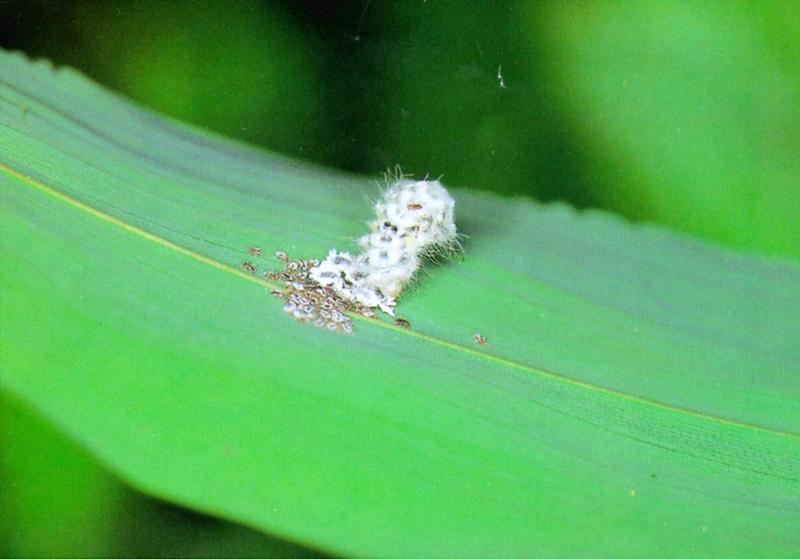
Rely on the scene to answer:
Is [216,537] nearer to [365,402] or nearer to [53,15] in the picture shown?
[365,402]

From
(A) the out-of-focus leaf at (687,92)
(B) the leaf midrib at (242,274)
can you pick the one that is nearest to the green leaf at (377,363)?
(B) the leaf midrib at (242,274)

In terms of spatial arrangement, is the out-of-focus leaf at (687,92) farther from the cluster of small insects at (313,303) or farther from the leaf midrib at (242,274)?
the cluster of small insects at (313,303)

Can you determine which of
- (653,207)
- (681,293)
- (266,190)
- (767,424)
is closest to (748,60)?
(653,207)

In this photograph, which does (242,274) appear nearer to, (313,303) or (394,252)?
(313,303)

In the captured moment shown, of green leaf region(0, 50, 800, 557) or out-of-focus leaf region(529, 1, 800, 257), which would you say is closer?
green leaf region(0, 50, 800, 557)

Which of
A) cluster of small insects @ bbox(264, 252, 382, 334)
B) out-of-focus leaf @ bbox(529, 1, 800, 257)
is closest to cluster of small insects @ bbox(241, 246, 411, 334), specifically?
cluster of small insects @ bbox(264, 252, 382, 334)

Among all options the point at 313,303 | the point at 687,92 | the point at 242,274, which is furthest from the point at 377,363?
the point at 687,92

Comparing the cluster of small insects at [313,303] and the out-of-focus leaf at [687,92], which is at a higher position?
the out-of-focus leaf at [687,92]

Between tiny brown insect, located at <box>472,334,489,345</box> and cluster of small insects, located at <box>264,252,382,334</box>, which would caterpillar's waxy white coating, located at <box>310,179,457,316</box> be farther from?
tiny brown insect, located at <box>472,334,489,345</box>
